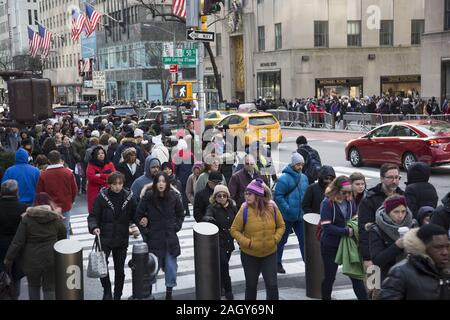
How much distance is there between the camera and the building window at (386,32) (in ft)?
171

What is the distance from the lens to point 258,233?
7.05 metres

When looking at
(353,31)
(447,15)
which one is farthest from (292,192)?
(353,31)

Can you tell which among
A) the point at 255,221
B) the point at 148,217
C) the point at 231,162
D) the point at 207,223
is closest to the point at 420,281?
the point at 255,221

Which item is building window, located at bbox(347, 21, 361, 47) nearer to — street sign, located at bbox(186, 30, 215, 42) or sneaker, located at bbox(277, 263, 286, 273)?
street sign, located at bbox(186, 30, 215, 42)

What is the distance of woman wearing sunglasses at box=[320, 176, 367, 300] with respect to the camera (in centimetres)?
712

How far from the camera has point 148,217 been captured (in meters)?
8.02

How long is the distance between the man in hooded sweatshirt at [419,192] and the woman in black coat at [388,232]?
1.98 m

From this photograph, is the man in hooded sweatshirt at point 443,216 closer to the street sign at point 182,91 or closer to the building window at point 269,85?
the street sign at point 182,91

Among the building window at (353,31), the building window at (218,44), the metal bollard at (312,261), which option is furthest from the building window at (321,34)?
the metal bollard at (312,261)

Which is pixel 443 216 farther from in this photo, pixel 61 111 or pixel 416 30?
pixel 416 30

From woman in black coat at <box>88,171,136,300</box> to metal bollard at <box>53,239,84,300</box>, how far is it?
660 millimetres

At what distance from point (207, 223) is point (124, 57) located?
77.3 m

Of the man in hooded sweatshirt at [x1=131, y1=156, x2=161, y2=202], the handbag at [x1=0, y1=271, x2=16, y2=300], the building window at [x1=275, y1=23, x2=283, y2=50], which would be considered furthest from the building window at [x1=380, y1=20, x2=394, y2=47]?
the handbag at [x1=0, y1=271, x2=16, y2=300]

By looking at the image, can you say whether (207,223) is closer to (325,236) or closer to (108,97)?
(325,236)
